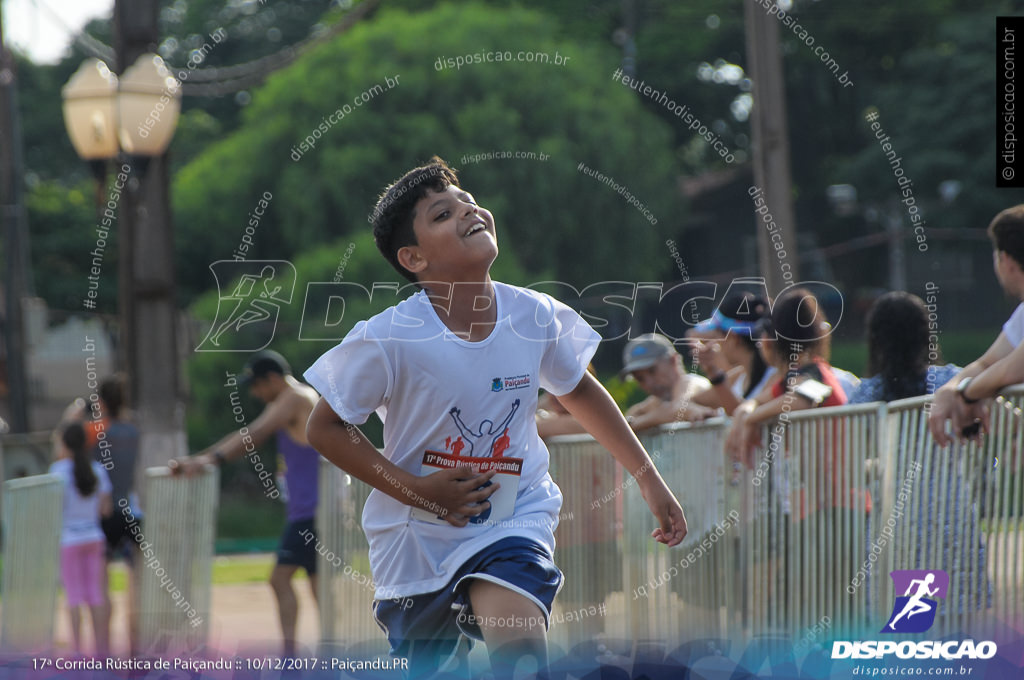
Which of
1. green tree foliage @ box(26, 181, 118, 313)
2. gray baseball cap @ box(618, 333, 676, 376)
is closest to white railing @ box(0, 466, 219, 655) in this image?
gray baseball cap @ box(618, 333, 676, 376)

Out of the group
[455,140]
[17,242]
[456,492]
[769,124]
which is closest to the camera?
[456,492]

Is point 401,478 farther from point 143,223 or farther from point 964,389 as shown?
point 143,223

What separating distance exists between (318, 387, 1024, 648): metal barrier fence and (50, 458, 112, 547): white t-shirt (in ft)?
6.58

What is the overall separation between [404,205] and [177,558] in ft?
15.4

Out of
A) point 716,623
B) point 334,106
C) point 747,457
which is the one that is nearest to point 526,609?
point 747,457

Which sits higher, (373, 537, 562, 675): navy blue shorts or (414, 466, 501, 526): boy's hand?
(414, 466, 501, 526): boy's hand

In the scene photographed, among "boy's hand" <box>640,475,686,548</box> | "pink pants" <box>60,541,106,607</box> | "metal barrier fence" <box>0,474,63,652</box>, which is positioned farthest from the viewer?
"pink pants" <box>60,541,106,607</box>

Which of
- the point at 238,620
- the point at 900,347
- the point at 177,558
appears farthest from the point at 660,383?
the point at 238,620

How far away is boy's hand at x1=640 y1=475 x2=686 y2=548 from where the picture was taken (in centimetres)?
352

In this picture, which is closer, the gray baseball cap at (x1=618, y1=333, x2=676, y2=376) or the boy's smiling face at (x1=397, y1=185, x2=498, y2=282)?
the boy's smiling face at (x1=397, y1=185, x2=498, y2=282)

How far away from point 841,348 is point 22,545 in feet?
51.8

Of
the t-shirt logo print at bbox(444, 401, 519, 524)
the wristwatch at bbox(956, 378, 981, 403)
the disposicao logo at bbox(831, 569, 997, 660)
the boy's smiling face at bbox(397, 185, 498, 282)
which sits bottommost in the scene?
the disposicao logo at bbox(831, 569, 997, 660)

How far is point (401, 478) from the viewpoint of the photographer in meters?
3.24

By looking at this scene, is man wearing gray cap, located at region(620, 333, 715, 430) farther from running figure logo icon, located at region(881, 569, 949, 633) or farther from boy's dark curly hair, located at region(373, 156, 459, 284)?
boy's dark curly hair, located at region(373, 156, 459, 284)
